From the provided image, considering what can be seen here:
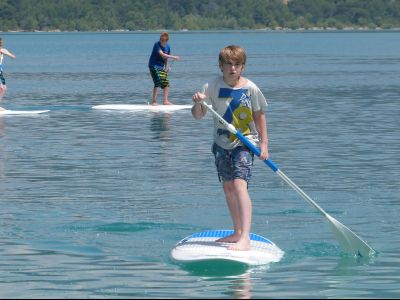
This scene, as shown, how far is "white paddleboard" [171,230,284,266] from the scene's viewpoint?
37.1 feet

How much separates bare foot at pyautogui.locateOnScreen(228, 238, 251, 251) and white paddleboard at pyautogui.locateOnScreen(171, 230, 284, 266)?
0.03 m

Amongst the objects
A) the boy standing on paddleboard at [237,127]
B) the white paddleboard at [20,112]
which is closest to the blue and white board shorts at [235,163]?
the boy standing on paddleboard at [237,127]

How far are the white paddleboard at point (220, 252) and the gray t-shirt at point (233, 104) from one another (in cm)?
82

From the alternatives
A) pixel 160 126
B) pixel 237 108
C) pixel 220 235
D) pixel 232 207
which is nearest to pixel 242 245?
pixel 232 207

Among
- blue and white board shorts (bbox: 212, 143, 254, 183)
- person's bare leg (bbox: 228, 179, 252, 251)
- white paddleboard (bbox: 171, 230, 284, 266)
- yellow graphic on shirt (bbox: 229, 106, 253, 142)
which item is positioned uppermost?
yellow graphic on shirt (bbox: 229, 106, 253, 142)

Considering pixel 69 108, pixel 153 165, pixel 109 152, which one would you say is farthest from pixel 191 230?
pixel 69 108

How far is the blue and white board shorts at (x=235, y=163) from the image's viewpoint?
Answer: 11.5 m

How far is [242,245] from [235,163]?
0.67 m

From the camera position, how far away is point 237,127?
1151 centimetres

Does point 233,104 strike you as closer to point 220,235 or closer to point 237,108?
point 237,108

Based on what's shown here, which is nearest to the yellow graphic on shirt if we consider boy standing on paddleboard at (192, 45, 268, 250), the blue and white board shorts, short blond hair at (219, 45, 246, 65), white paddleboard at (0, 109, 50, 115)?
boy standing on paddleboard at (192, 45, 268, 250)

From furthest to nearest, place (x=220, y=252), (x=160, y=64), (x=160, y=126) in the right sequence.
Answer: (x=160, y=64), (x=160, y=126), (x=220, y=252)

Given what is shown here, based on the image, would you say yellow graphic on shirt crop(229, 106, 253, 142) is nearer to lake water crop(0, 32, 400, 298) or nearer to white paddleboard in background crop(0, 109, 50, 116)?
lake water crop(0, 32, 400, 298)

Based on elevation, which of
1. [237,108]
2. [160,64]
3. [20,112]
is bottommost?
[20,112]
